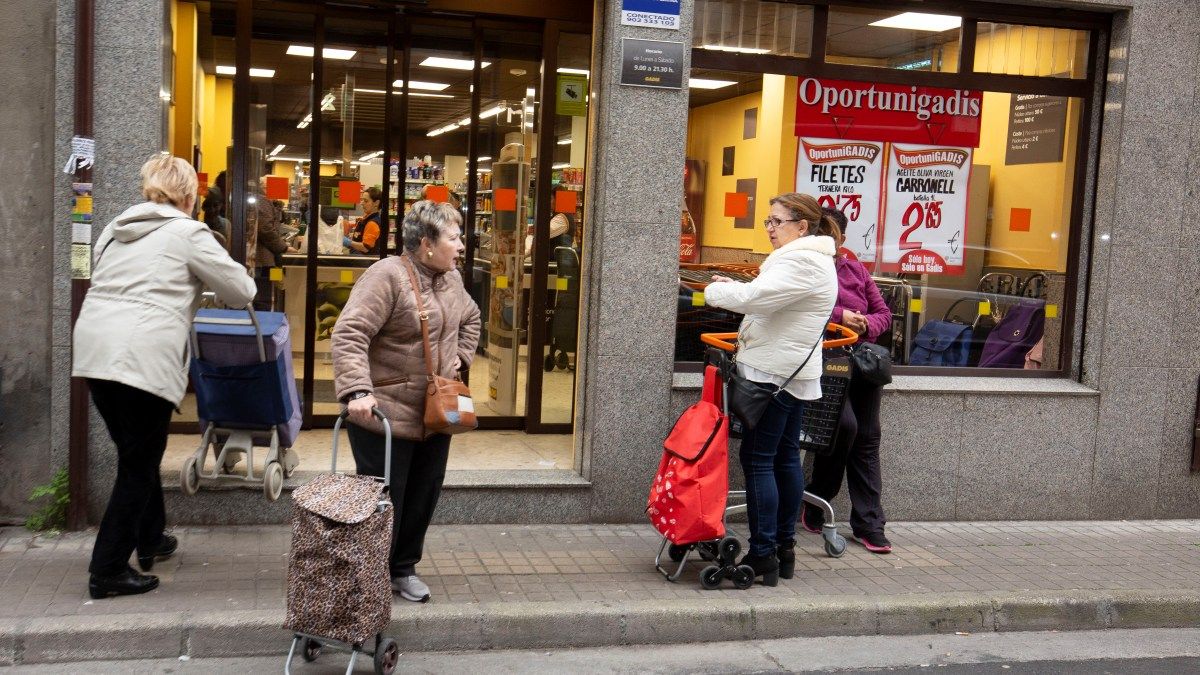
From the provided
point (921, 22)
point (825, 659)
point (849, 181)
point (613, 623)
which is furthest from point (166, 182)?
point (921, 22)

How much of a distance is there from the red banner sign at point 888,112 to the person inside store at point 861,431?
1189 millimetres

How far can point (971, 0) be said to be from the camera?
26.2 ft

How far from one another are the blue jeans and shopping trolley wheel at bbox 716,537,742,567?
0.10 metres

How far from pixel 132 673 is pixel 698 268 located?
4199 mm

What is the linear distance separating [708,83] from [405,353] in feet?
10.4

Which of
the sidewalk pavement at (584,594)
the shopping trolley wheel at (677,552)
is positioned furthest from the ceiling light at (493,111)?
the shopping trolley wheel at (677,552)

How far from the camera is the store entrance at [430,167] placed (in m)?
8.30

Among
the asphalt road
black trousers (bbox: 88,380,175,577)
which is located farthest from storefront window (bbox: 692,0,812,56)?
black trousers (bbox: 88,380,175,577)

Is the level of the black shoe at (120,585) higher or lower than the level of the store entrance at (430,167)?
lower

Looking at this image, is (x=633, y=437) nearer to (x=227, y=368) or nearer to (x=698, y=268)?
(x=698, y=268)

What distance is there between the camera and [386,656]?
490 centimetres

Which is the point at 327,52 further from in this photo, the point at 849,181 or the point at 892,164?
the point at 892,164

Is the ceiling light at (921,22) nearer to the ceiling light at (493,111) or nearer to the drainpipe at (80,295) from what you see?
the ceiling light at (493,111)

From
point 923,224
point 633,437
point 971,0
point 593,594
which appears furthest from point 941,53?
point 593,594
